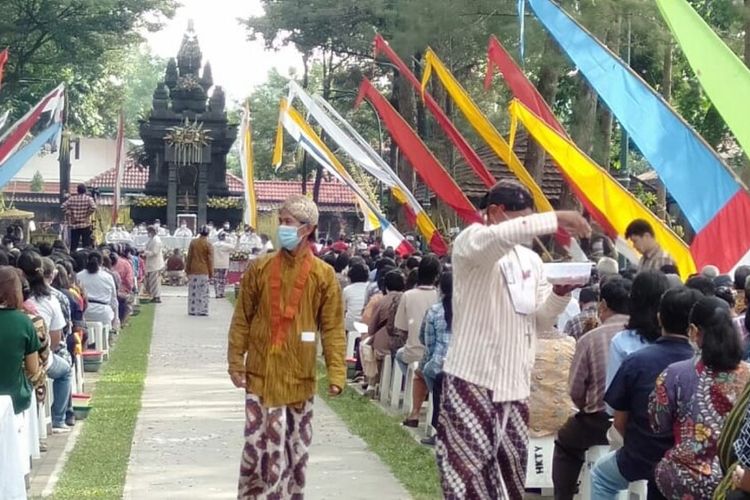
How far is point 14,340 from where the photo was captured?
8414mm

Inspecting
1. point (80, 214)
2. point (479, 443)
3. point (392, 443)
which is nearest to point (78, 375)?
point (392, 443)

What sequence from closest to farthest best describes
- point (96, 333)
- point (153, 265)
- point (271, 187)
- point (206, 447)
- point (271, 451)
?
point (271, 451)
point (206, 447)
point (96, 333)
point (153, 265)
point (271, 187)

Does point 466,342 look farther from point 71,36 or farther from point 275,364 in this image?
point 71,36

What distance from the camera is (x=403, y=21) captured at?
1096 inches

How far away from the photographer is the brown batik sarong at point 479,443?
6.32 meters

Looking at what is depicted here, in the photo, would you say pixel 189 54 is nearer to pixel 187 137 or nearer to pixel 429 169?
pixel 187 137

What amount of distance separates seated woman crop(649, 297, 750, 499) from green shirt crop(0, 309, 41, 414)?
4.06m

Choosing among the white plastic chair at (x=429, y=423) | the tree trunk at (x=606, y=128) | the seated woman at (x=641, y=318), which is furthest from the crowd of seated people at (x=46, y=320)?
the tree trunk at (x=606, y=128)

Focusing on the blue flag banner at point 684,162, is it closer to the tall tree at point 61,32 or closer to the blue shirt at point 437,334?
the blue shirt at point 437,334

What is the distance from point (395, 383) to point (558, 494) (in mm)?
5585

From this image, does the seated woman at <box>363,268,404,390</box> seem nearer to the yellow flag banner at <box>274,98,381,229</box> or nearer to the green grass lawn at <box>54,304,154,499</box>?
the green grass lawn at <box>54,304,154,499</box>

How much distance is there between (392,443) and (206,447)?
1.58 meters

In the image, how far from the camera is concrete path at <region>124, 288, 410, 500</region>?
9.89m

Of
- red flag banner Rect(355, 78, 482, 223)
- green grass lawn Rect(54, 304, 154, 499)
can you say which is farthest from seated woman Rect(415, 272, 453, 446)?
red flag banner Rect(355, 78, 482, 223)
